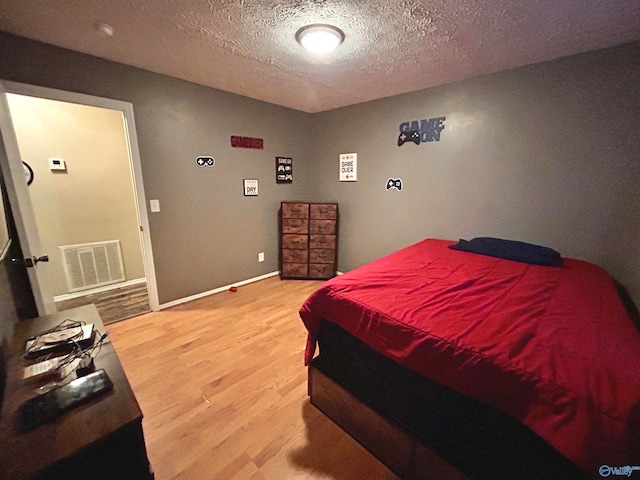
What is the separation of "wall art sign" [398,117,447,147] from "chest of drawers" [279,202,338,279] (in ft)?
3.85

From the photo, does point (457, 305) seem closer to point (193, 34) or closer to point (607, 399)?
point (607, 399)

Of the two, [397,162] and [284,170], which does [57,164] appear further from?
[397,162]

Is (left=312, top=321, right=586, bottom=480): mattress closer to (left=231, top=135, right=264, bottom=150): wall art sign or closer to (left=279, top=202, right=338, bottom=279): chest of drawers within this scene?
(left=279, top=202, right=338, bottom=279): chest of drawers

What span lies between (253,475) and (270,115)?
3441 millimetres

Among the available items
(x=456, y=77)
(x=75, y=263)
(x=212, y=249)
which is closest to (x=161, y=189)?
(x=212, y=249)

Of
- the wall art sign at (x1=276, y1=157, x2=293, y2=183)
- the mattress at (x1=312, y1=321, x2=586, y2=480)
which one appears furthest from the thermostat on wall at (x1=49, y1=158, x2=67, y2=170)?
the mattress at (x1=312, y1=321, x2=586, y2=480)

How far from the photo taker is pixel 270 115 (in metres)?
3.40

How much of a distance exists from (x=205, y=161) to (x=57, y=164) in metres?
1.60

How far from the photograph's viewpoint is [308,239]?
144 inches

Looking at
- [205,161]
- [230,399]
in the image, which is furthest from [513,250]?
[205,161]

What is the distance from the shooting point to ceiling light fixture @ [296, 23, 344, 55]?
1.68 m

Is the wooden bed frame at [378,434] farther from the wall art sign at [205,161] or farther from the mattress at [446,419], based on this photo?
the wall art sign at [205,161]

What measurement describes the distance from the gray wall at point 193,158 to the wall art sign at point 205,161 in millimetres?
55

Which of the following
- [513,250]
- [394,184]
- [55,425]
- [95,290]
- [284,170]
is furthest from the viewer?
[284,170]
